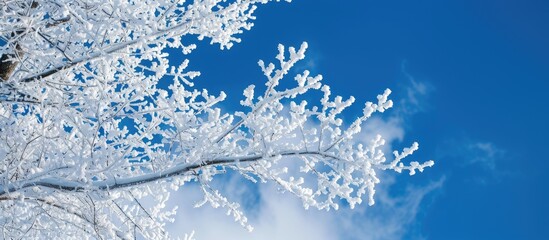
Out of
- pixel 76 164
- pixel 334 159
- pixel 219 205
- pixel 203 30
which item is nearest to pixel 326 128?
pixel 334 159

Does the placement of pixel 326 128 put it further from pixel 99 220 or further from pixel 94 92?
pixel 94 92

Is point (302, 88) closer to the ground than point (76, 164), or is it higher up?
higher up

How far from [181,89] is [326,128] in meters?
1.89

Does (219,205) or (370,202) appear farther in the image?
(219,205)

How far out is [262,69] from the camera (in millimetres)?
3252

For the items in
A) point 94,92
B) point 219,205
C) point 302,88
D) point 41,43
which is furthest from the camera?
point 94,92

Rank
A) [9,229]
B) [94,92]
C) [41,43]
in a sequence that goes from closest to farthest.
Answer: [41,43] < [9,229] < [94,92]

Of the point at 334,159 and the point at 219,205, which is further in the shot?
the point at 219,205

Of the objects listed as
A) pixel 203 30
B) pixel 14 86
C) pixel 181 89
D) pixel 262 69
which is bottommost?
pixel 262 69

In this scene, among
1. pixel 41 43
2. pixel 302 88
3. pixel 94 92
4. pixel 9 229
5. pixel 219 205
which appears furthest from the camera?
pixel 94 92

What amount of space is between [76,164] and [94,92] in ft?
5.74

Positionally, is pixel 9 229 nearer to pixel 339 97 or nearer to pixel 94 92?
pixel 94 92

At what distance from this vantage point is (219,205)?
3.86 meters

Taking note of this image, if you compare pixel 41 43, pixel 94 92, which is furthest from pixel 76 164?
pixel 94 92
